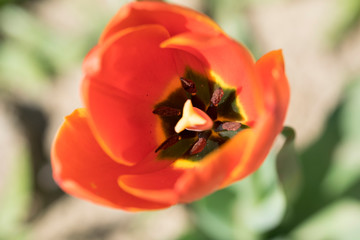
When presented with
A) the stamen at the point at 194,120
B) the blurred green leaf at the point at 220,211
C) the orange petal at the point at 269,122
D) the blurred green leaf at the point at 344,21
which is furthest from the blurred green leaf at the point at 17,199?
the orange petal at the point at 269,122

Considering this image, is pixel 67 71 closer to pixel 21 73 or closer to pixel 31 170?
pixel 21 73

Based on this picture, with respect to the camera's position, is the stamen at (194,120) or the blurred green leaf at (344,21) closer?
the stamen at (194,120)

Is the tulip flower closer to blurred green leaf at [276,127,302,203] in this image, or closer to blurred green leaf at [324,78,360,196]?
blurred green leaf at [276,127,302,203]

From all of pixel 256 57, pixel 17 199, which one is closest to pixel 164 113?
pixel 256 57

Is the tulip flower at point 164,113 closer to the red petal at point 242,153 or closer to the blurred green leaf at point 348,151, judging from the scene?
the red petal at point 242,153

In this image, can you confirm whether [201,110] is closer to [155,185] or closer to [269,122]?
[155,185]
